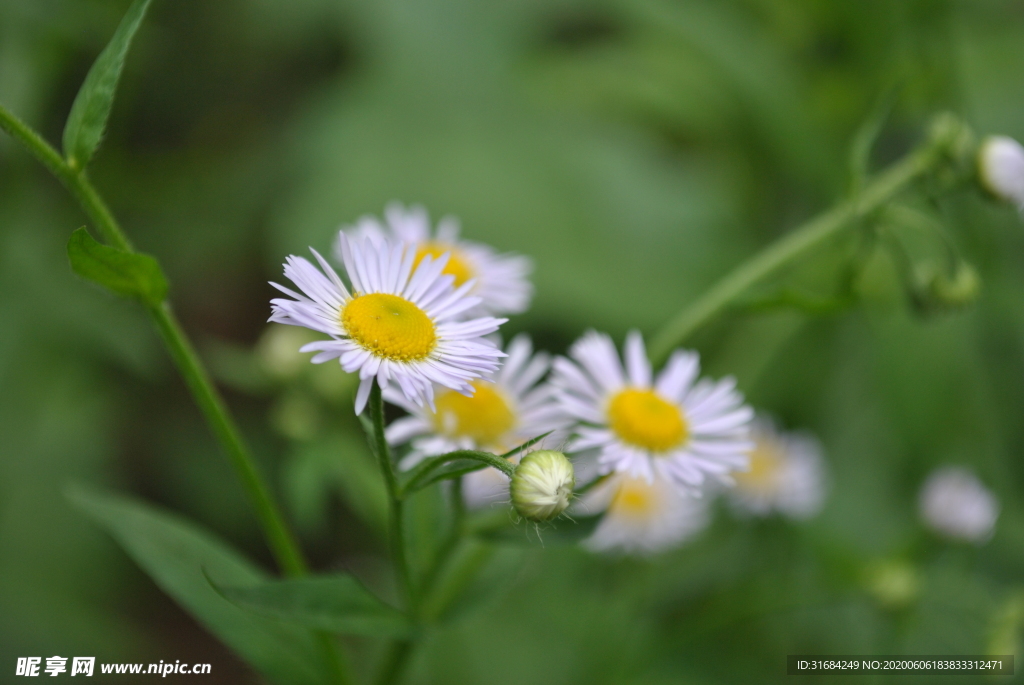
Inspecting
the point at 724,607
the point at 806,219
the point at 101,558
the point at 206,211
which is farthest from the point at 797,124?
the point at 101,558

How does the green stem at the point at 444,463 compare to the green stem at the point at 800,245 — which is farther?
the green stem at the point at 800,245

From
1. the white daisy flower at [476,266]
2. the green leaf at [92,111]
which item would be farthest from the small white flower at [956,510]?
the green leaf at [92,111]

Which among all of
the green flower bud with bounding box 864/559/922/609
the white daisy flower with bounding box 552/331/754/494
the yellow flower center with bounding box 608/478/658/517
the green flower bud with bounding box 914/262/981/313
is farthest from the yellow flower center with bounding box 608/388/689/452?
the green flower bud with bounding box 864/559/922/609

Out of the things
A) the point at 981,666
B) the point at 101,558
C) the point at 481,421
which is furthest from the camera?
the point at 101,558

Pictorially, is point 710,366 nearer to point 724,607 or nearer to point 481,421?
point 724,607

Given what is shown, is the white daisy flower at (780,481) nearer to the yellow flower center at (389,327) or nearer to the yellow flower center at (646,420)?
the yellow flower center at (646,420)

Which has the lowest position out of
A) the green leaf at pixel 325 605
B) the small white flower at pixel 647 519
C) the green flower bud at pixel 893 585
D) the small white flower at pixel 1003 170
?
the green leaf at pixel 325 605

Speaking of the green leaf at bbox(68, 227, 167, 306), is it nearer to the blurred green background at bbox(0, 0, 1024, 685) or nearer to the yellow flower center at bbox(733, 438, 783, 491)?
the blurred green background at bbox(0, 0, 1024, 685)
